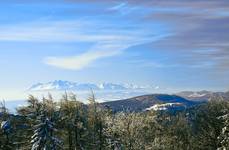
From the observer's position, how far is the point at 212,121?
320ft

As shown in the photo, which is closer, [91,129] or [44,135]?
[44,135]

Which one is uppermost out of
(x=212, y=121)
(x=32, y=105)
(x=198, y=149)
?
(x=32, y=105)

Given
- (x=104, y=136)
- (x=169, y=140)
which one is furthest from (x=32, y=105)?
(x=169, y=140)

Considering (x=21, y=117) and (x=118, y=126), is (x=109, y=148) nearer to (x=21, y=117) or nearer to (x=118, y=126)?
(x=118, y=126)

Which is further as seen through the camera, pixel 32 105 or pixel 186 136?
pixel 186 136

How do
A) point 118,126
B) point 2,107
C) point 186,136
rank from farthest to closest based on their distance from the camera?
point 186,136 → point 118,126 → point 2,107

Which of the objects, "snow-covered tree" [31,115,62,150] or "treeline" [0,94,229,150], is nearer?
"snow-covered tree" [31,115,62,150]

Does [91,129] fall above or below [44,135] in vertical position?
below

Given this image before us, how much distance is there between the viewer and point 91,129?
318 ft

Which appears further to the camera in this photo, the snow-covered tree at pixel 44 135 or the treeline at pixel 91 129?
the treeline at pixel 91 129

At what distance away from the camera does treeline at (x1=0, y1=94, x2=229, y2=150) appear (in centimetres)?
7644

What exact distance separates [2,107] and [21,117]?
9435 millimetres

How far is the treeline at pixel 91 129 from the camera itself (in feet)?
251

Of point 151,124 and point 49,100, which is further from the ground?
point 49,100
